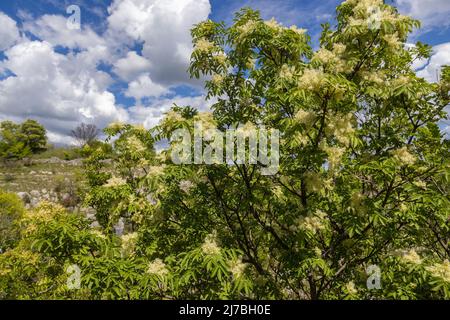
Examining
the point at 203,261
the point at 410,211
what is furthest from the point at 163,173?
the point at 410,211

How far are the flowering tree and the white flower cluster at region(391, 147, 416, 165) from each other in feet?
0.05

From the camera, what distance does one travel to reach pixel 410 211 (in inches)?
152

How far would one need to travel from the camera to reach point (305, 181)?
431 centimetres

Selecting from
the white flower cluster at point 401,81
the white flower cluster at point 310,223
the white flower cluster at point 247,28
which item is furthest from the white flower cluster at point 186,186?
the white flower cluster at point 401,81

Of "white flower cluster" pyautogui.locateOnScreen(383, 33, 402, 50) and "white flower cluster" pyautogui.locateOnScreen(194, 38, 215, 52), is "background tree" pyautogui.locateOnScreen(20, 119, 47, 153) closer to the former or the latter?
"white flower cluster" pyautogui.locateOnScreen(194, 38, 215, 52)

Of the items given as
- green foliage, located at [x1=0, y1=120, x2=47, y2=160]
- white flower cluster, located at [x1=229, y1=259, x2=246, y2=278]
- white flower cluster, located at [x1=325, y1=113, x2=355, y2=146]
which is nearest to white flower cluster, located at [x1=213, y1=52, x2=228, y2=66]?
white flower cluster, located at [x1=325, y1=113, x2=355, y2=146]

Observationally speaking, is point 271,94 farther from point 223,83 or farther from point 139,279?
point 139,279

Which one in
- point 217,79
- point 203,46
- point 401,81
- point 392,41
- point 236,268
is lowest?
point 236,268

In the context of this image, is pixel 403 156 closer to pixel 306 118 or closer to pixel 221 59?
pixel 306 118

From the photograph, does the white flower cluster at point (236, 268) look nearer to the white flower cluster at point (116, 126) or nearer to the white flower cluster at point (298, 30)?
the white flower cluster at point (298, 30)

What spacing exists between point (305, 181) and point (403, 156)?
1.14 m

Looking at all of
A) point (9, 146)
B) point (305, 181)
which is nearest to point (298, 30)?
point (305, 181)

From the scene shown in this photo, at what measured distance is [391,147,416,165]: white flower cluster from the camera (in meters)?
3.86

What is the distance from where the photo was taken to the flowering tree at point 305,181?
372 cm
